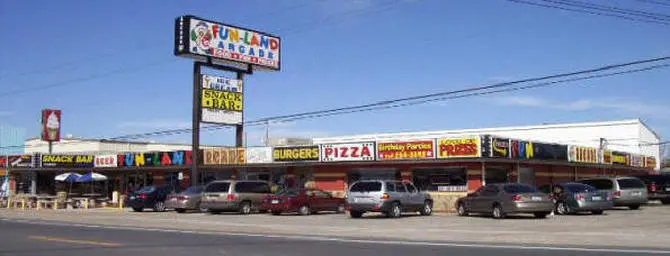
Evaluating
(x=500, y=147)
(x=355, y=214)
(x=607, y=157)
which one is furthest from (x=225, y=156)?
(x=607, y=157)

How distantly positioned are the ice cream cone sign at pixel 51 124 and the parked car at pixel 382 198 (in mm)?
39185

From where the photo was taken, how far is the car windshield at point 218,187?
3391 centimetres

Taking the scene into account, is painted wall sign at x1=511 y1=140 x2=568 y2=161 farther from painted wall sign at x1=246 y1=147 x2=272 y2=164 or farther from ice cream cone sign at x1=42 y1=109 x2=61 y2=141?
ice cream cone sign at x1=42 y1=109 x2=61 y2=141

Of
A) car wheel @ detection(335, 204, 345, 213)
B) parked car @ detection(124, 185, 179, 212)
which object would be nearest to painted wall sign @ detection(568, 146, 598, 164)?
car wheel @ detection(335, 204, 345, 213)

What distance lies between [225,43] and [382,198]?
18198 mm

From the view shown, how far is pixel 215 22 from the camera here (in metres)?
42.5

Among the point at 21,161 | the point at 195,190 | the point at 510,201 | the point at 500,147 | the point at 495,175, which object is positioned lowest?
the point at 510,201

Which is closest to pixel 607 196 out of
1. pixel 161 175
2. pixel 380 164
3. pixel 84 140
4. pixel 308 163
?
pixel 380 164

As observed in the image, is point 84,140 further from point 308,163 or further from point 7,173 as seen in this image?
point 308,163

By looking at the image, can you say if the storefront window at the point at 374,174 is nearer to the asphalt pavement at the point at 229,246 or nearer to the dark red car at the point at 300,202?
the dark red car at the point at 300,202

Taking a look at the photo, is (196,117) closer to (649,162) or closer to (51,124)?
(51,124)

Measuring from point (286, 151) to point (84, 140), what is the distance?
42.6 meters

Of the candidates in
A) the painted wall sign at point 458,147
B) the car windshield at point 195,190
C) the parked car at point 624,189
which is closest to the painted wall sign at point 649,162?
the parked car at point 624,189

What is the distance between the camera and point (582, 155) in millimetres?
42906
